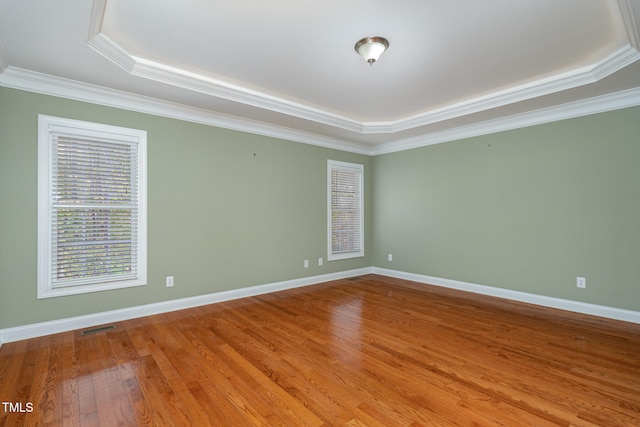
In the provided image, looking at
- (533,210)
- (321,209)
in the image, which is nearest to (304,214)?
(321,209)

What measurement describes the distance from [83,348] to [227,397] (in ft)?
5.61

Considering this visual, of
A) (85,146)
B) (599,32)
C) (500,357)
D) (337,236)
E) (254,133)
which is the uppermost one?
(599,32)

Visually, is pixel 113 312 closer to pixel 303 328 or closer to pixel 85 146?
pixel 85 146

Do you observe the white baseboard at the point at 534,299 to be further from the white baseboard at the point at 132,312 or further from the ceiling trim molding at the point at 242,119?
the ceiling trim molding at the point at 242,119

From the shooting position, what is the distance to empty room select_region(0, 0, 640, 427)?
7.02 feet

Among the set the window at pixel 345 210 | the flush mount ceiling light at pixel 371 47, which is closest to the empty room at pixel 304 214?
the flush mount ceiling light at pixel 371 47

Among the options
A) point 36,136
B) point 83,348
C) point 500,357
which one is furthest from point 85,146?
point 500,357

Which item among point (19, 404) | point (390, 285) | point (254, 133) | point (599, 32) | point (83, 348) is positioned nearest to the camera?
point (19, 404)

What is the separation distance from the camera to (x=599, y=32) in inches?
101

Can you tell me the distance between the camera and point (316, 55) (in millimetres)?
2959

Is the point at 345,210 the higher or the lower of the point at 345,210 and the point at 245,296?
the higher

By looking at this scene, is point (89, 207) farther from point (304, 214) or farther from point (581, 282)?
point (581, 282)

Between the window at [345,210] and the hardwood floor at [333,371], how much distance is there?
6.89 feet

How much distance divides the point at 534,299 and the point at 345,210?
128 inches
